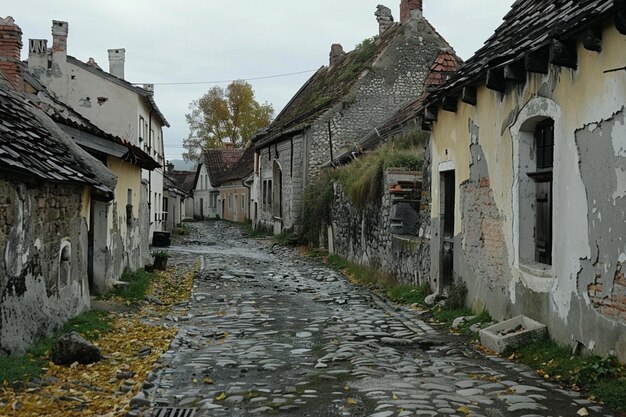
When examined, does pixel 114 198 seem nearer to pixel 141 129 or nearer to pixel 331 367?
pixel 331 367

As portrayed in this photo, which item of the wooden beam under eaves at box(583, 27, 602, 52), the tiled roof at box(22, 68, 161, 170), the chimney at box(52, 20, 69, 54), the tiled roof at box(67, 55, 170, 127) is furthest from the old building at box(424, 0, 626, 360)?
the chimney at box(52, 20, 69, 54)

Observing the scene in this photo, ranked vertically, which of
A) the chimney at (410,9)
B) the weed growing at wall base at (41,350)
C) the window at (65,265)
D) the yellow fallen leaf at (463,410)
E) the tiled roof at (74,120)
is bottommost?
the yellow fallen leaf at (463,410)

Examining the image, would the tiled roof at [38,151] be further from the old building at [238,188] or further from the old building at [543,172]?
the old building at [238,188]

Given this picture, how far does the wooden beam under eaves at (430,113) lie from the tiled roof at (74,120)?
5741 mm

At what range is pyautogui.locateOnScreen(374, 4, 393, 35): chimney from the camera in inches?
1219

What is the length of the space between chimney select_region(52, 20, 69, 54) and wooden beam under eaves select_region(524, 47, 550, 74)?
720 inches

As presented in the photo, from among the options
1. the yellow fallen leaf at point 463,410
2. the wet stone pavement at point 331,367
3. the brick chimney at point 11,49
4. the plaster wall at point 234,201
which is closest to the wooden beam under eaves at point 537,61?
the wet stone pavement at point 331,367

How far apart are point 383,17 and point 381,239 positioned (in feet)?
59.2

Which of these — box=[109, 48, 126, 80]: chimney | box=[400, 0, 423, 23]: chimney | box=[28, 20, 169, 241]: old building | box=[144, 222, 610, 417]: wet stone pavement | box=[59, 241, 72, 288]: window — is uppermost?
box=[400, 0, 423, 23]: chimney

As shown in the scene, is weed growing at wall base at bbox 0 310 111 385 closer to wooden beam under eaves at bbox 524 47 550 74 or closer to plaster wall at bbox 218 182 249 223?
wooden beam under eaves at bbox 524 47 550 74

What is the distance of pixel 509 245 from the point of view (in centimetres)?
902

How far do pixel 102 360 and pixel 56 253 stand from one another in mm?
Answer: 2034

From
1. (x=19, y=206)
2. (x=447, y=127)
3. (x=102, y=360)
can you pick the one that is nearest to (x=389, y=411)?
(x=102, y=360)

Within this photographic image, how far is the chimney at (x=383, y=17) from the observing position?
102 ft
